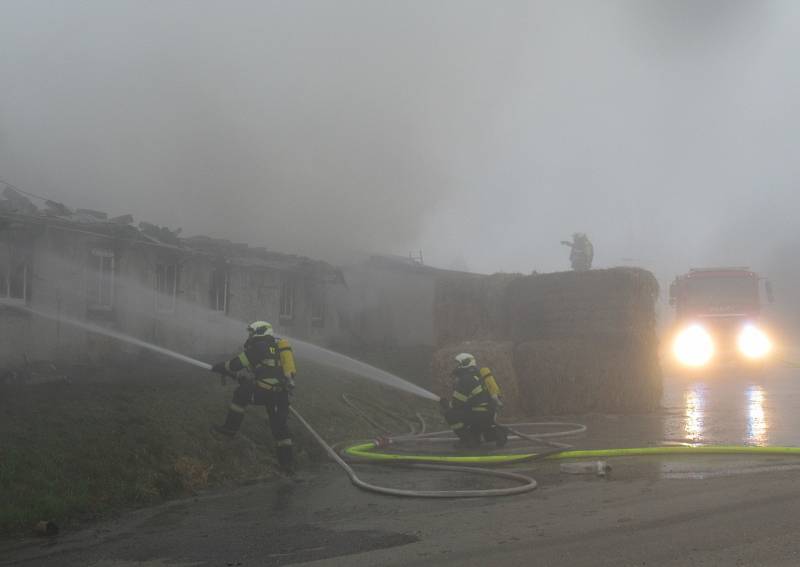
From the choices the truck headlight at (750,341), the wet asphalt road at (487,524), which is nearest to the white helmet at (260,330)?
the wet asphalt road at (487,524)

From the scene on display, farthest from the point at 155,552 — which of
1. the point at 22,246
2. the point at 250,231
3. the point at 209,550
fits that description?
the point at 250,231

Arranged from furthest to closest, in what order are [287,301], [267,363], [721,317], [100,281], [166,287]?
[721,317] → [287,301] → [166,287] → [100,281] → [267,363]

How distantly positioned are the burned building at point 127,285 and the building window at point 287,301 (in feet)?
0.09

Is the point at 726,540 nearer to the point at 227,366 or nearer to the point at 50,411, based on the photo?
the point at 227,366

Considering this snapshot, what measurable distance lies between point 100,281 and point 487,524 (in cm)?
1173

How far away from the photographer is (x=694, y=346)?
21656mm

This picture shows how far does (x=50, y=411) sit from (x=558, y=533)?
5.33m

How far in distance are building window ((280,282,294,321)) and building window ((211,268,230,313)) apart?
7.51 ft

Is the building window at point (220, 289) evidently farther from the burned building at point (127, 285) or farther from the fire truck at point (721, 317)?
the fire truck at point (721, 317)

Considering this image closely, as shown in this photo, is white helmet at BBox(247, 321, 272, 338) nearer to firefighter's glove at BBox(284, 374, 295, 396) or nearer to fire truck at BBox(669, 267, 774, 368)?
firefighter's glove at BBox(284, 374, 295, 396)

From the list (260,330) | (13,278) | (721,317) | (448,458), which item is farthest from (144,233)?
(721,317)

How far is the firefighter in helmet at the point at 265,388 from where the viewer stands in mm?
8484

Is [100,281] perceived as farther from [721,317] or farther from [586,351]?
[721,317]

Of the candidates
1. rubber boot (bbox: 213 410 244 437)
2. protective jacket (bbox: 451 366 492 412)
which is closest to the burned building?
rubber boot (bbox: 213 410 244 437)
